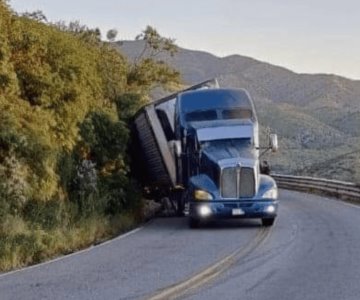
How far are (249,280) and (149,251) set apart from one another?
4693 mm

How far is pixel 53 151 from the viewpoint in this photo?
2189cm

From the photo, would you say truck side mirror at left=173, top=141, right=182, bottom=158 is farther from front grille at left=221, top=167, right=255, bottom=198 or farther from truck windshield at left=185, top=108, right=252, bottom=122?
front grille at left=221, top=167, right=255, bottom=198

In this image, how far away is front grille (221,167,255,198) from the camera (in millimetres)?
22781

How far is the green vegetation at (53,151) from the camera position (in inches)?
760

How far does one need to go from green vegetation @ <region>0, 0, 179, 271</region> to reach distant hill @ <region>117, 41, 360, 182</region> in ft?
40.9

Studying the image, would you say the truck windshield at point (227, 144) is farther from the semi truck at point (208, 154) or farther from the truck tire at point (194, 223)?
the truck tire at point (194, 223)

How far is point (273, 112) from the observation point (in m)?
140

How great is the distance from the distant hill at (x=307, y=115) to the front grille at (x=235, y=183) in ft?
52.1

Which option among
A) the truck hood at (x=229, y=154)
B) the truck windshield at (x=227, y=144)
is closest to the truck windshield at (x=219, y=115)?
the truck windshield at (x=227, y=144)

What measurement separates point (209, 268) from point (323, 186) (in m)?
27.1

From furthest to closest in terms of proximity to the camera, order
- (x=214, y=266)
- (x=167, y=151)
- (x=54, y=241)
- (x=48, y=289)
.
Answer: (x=167, y=151) < (x=54, y=241) < (x=214, y=266) < (x=48, y=289)

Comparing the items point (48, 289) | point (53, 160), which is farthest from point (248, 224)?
point (48, 289)

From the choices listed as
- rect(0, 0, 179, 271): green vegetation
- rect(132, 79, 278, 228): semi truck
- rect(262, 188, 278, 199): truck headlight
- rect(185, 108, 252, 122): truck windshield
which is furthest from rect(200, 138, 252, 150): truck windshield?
rect(0, 0, 179, 271): green vegetation

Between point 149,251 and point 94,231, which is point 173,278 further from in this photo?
point 94,231
